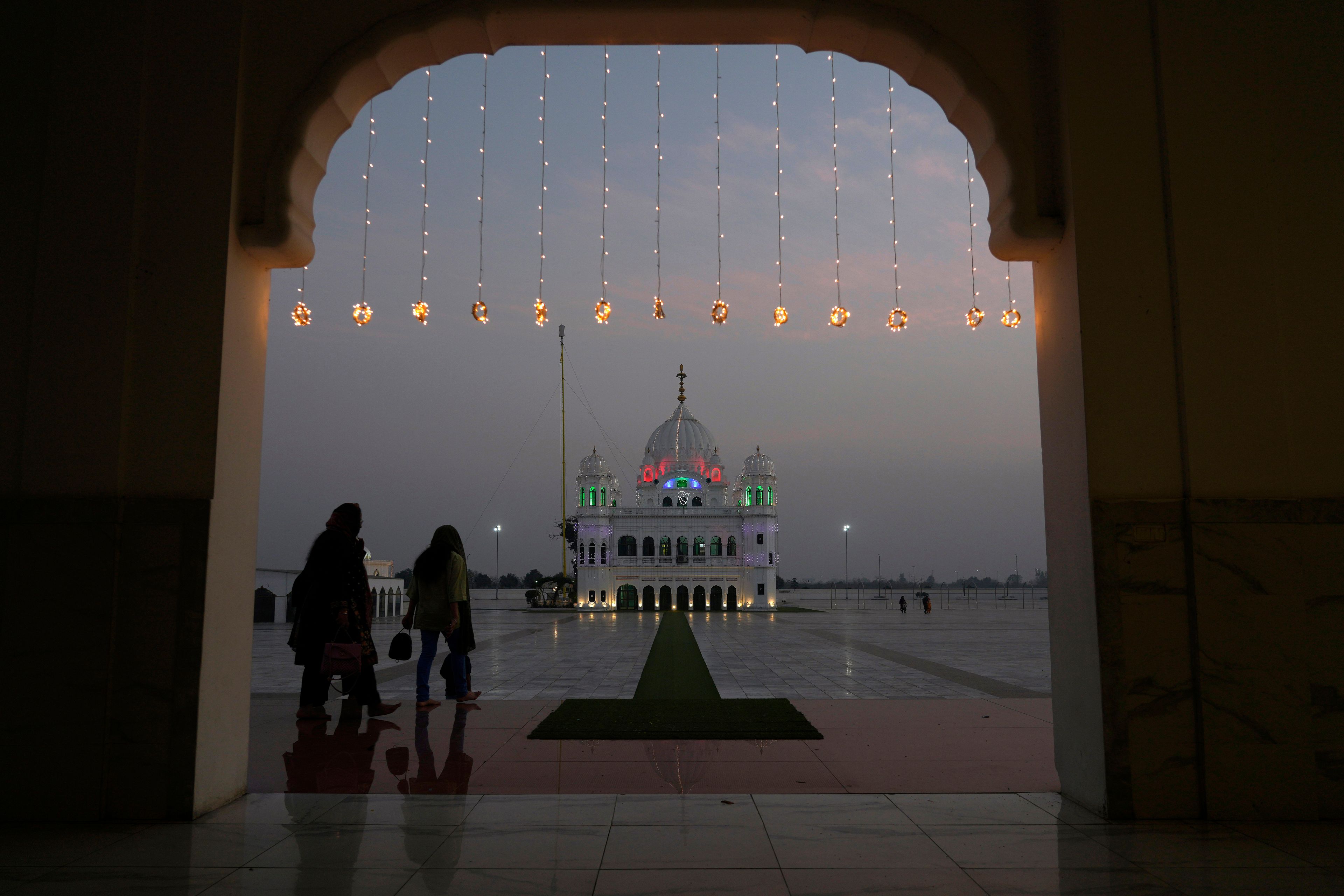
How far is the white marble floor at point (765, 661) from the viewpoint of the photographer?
9.81 meters

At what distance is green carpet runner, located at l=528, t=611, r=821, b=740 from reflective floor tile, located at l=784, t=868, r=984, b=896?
296cm

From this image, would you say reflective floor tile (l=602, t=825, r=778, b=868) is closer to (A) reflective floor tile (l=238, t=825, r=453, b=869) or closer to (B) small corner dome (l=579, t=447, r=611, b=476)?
(A) reflective floor tile (l=238, t=825, r=453, b=869)

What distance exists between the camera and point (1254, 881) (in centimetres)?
351

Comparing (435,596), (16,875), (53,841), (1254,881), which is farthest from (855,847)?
(435,596)

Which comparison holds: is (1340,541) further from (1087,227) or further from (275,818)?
(275,818)

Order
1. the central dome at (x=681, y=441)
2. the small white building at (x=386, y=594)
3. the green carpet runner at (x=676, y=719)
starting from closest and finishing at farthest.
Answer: the green carpet runner at (x=676, y=719)
the small white building at (x=386, y=594)
the central dome at (x=681, y=441)

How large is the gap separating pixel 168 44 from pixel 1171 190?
5.48m

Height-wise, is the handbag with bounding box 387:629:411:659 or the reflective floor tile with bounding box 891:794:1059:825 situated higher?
the handbag with bounding box 387:629:411:659

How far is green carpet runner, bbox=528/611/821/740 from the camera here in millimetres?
6680

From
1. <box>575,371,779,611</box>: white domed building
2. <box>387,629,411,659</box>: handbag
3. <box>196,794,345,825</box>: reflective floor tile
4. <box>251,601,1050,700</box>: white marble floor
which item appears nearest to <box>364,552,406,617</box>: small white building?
<box>251,601,1050,700</box>: white marble floor

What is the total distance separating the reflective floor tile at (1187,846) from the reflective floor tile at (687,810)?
5.30ft

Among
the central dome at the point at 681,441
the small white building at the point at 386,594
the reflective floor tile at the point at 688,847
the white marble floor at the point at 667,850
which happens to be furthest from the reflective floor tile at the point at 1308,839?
the central dome at the point at 681,441

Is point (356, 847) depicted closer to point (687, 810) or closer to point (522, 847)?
point (522, 847)

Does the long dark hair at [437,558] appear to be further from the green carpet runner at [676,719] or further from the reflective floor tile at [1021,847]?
the reflective floor tile at [1021,847]
